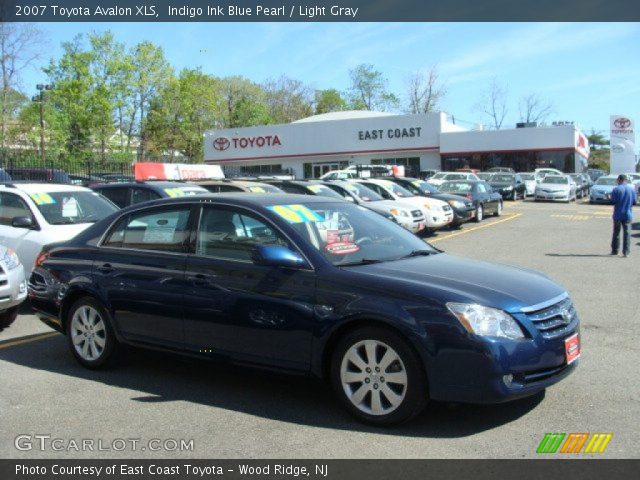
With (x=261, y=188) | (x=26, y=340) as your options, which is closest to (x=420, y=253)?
(x=26, y=340)

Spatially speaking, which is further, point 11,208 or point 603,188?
point 603,188

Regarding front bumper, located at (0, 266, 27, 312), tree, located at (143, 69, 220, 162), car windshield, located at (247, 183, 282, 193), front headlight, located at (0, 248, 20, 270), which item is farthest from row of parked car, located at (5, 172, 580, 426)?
tree, located at (143, 69, 220, 162)

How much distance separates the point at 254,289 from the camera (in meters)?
4.97

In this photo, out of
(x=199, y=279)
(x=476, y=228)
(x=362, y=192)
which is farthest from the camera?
(x=476, y=228)

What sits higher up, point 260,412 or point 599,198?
point 599,198

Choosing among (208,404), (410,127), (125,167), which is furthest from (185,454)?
(410,127)

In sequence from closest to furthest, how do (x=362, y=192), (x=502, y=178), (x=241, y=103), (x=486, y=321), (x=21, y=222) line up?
(x=486, y=321)
(x=21, y=222)
(x=362, y=192)
(x=502, y=178)
(x=241, y=103)

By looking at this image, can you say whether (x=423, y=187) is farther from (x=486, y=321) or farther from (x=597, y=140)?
(x=597, y=140)

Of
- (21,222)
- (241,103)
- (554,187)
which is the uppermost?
(241,103)

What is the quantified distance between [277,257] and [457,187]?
63.4 ft

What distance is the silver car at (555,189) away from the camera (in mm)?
33281

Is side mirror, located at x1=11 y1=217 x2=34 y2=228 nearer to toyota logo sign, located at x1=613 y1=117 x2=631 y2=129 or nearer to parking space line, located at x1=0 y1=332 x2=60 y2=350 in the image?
parking space line, located at x1=0 y1=332 x2=60 y2=350

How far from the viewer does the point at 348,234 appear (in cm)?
534
